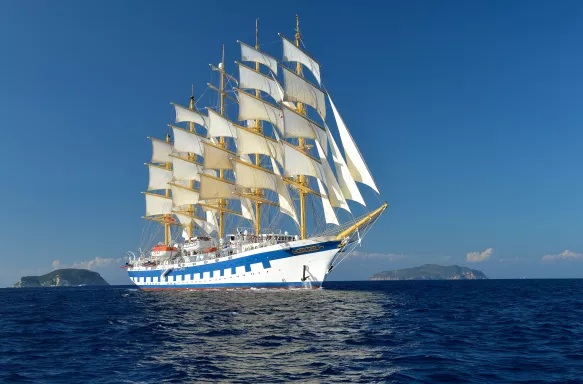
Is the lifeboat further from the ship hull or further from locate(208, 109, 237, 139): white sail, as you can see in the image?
locate(208, 109, 237, 139): white sail

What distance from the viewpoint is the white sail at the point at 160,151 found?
84812 mm

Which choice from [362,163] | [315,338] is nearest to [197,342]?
[315,338]

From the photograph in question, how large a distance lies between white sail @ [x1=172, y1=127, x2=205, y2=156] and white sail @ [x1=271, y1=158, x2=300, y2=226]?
22319mm

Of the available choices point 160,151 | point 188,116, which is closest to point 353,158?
point 188,116

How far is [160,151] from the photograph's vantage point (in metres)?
85.2

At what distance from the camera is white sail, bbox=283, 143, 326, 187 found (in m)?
54.1

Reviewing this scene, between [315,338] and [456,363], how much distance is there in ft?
19.7

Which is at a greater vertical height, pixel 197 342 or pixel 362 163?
pixel 362 163

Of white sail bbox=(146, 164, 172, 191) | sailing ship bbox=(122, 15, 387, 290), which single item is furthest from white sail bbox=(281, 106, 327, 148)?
white sail bbox=(146, 164, 172, 191)

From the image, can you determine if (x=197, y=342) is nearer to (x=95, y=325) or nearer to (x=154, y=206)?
(x=95, y=325)

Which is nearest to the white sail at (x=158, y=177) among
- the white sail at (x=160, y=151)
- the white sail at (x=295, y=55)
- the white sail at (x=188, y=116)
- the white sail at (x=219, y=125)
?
the white sail at (x=160, y=151)

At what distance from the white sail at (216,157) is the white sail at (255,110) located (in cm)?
844

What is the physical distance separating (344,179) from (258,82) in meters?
21.6

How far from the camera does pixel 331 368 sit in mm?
13070
